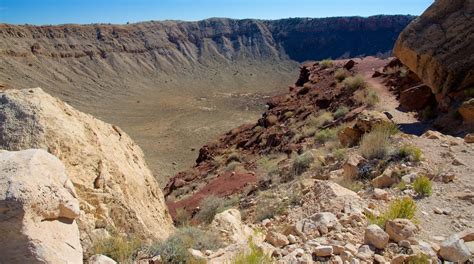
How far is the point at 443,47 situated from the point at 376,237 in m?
9.21

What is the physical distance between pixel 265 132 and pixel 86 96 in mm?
47116

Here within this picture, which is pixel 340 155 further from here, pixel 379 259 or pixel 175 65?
pixel 175 65

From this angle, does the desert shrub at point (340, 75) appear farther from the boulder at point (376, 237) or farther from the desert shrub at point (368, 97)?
the boulder at point (376, 237)

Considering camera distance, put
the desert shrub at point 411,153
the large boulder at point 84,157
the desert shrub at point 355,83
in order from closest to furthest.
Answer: the large boulder at point 84,157
the desert shrub at point 411,153
the desert shrub at point 355,83

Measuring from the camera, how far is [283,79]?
81.6 metres

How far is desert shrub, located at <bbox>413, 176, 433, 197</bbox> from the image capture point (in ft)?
19.9

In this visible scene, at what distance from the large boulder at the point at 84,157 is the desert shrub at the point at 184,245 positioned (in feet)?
2.58

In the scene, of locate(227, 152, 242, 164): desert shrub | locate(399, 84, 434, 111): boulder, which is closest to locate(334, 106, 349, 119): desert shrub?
locate(399, 84, 434, 111): boulder

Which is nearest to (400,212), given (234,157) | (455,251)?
(455,251)

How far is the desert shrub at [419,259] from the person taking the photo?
3932 mm

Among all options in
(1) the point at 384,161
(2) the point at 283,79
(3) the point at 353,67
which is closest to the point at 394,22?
(2) the point at 283,79

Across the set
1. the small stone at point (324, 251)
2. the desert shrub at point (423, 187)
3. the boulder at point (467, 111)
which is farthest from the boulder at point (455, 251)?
the boulder at point (467, 111)

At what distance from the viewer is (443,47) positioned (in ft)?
38.5

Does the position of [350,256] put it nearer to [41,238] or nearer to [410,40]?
[41,238]
